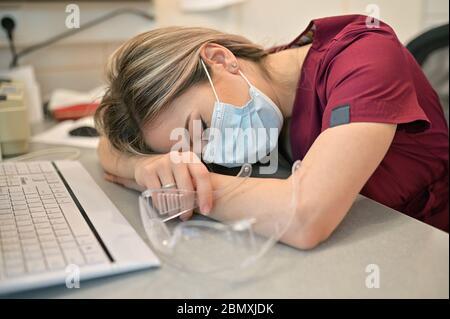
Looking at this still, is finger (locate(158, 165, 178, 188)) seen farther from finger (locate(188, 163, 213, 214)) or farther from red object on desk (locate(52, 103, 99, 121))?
red object on desk (locate(52, 103, 99, 121))

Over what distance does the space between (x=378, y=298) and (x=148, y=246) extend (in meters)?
0.29

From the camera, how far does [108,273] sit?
0.53 metres

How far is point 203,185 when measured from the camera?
0.67m

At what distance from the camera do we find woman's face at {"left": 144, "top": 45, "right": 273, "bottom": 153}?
0.74 metres

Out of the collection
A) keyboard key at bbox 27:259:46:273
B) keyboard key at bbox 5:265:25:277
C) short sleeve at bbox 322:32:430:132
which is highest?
short sleeve at bbox 322:32:430:132

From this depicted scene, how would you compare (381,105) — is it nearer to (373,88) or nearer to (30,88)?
(373,88)

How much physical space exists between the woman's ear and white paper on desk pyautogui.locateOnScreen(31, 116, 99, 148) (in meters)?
0.50

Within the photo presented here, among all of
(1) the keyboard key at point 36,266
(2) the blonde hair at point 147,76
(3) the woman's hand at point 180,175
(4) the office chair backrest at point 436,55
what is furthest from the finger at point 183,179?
(4) the office chair backrest at point 436,55

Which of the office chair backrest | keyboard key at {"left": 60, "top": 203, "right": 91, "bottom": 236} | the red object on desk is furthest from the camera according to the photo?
the red object on desk

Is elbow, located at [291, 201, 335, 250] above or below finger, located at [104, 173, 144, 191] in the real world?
above

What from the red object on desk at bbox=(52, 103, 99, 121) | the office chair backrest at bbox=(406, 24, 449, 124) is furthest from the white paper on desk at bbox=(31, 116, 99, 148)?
the office chair backrest at bbox=(406, 24, 449, 124)

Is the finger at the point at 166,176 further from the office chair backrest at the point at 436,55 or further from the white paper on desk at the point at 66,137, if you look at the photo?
the office chair backrest at the point at 436,55

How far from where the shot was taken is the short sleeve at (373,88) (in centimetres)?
65
